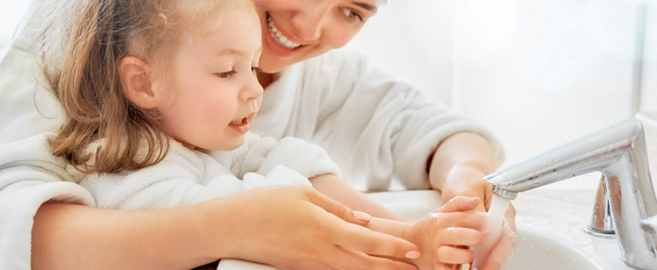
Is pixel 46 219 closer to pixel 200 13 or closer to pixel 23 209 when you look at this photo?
pixel 23 209

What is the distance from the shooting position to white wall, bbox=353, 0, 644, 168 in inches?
58.0

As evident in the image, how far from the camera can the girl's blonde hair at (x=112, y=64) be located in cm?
60

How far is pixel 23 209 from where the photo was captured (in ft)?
1.62

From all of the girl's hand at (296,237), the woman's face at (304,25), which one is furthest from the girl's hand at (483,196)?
the woman's face at (304,25)

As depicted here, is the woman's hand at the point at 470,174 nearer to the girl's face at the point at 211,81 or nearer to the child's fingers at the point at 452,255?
the child's fingers at the point at 452,255

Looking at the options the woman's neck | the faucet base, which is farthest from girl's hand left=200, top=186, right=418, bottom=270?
the woman's neck

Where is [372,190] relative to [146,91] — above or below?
below

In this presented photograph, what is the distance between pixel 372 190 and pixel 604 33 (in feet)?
3.22

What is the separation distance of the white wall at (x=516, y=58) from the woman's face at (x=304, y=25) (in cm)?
68

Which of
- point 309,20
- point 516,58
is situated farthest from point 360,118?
point 516,58

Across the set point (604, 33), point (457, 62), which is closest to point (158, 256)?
point (457, 62)

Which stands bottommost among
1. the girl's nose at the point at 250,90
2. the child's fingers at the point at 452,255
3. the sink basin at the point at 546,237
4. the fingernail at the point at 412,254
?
the sink basin at the point at 546,237

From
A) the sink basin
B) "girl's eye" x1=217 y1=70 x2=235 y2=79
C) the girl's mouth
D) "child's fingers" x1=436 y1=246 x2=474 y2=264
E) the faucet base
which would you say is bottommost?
the sink basin

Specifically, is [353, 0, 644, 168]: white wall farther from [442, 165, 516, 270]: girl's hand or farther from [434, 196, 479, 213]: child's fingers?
[434, 196, 479, 213]: child's fingers
